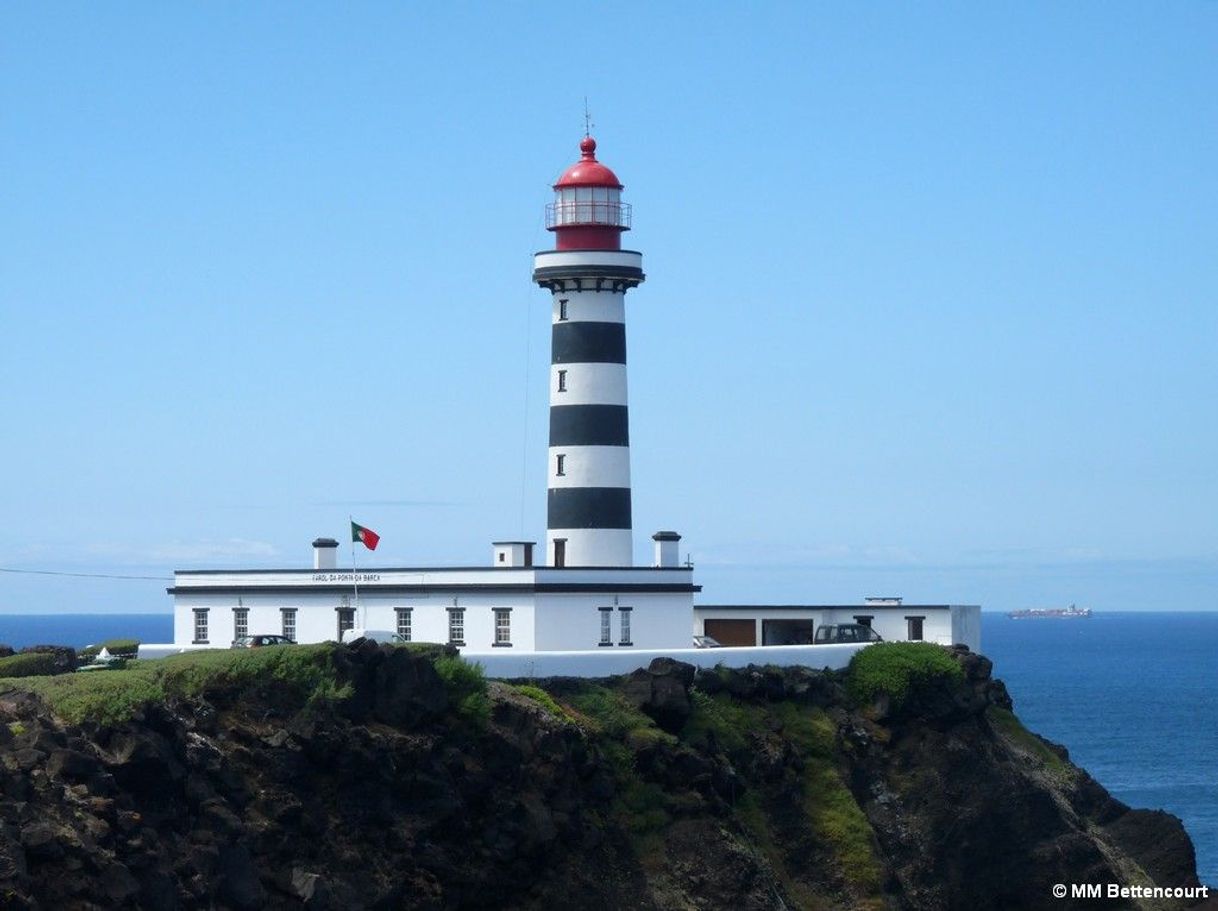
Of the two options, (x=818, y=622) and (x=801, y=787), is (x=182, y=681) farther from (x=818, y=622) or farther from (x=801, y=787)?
(x=818, y=622)

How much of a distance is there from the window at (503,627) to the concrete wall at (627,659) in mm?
1135

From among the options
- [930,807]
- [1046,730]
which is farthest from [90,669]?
[1046,730]

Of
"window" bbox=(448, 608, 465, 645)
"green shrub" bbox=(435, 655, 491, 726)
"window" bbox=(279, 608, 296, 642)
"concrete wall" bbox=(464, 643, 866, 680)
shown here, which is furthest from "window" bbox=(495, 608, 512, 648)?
"green shrub" bbox=(435, 655, 491, 726)

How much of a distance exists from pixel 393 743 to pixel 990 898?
17.3 metres

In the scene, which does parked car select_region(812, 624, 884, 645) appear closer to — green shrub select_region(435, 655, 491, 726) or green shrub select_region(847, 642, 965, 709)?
green shrub select_region(847, 642, 965, 709)

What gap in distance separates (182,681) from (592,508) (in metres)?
18.0

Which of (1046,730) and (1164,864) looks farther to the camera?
(1046,730)

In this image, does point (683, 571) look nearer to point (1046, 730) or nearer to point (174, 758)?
point (174, 758)

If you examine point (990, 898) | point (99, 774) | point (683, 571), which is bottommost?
point (990, 898)

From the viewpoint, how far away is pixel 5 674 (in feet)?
136

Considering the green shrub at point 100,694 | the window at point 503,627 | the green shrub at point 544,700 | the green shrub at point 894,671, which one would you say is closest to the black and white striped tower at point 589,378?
the window at point 503,627

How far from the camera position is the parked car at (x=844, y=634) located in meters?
55.7

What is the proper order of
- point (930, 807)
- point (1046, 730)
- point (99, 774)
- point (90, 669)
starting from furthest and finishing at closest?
point (1046, 730) → point (930, 807) → point (90, 669) → point (99, 774)

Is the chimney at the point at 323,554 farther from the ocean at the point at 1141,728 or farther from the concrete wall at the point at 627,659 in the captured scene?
the ocean at the point at 1141,728
